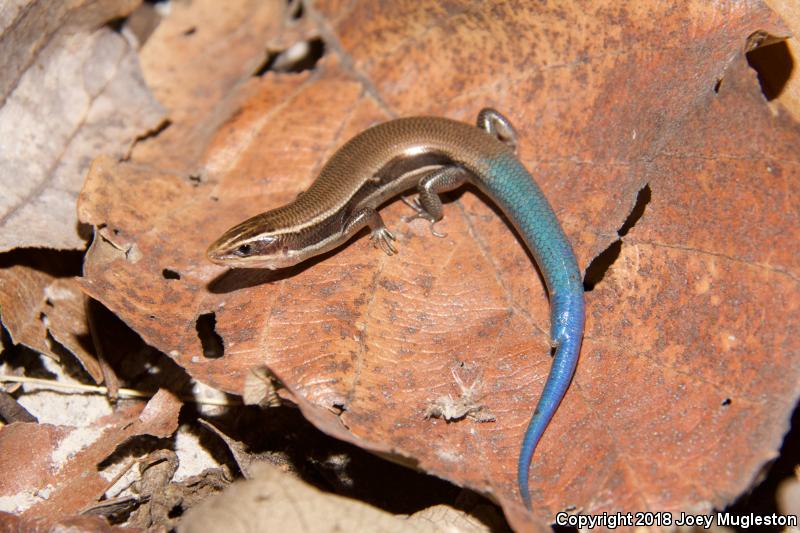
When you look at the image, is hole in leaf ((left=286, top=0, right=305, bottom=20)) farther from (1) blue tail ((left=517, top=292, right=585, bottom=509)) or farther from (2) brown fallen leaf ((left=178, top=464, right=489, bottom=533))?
(2) brown fallen leaf ((left=178, top=464, right=489, bottom=533))

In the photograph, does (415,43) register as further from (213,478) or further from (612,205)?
(213,478)

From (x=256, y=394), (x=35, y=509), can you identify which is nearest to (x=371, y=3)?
(x=256, y=394)


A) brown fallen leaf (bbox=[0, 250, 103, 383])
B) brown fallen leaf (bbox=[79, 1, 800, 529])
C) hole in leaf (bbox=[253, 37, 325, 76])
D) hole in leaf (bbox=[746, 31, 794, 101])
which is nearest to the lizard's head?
brown fallen leaf (bbox=[79, 1, 800, 529])

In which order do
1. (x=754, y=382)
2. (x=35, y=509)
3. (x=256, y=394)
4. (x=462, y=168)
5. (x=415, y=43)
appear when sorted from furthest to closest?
1. (x=415, y=43)
2. (x=462, y=168)
3. (x=35, y=509)
4. (x=256, y=394)
5. (x=754, y=382)

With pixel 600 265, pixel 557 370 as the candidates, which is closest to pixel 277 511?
pixel 557 370

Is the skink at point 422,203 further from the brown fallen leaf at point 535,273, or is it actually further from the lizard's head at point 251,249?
the brown fallen leaf at point 535,273
